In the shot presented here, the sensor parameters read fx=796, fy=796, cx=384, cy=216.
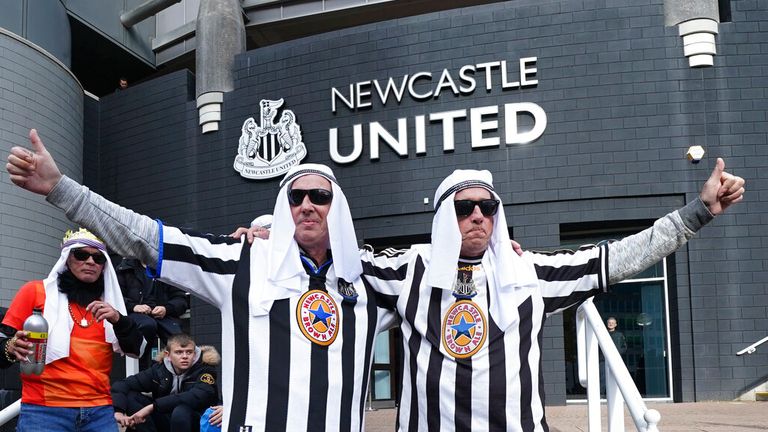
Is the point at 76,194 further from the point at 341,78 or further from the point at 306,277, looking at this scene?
the point at 341,78

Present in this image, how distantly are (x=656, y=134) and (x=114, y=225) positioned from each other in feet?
33.4

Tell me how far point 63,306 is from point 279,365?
162cm

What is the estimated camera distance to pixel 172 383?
5.36m

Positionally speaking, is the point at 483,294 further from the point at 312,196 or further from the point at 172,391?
the point at 172,391

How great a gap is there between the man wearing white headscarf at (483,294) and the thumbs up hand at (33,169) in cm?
121

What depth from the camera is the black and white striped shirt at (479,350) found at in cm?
291

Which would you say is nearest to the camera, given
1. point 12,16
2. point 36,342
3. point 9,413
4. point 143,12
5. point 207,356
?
point 36,342

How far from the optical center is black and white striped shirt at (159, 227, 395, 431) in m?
2.80

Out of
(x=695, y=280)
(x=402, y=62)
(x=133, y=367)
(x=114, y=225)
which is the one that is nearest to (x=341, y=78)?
(x=402, y=62)

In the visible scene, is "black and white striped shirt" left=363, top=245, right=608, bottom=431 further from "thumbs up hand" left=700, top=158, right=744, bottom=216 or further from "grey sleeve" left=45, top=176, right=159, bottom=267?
"grey sleeve" left=45, top=176, right=159, bottom=267

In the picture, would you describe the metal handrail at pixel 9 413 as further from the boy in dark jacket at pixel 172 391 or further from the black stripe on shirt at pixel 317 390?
the black stripe on shirt at pixel 317 390

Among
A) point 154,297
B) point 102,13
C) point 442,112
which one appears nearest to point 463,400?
point 154,297

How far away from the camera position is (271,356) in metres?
2.83

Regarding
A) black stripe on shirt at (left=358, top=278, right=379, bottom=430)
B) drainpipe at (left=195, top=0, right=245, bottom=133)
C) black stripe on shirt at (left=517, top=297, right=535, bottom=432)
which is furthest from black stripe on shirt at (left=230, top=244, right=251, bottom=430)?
drainpipe at (left=195, top=0, right=245, bottom=133)
